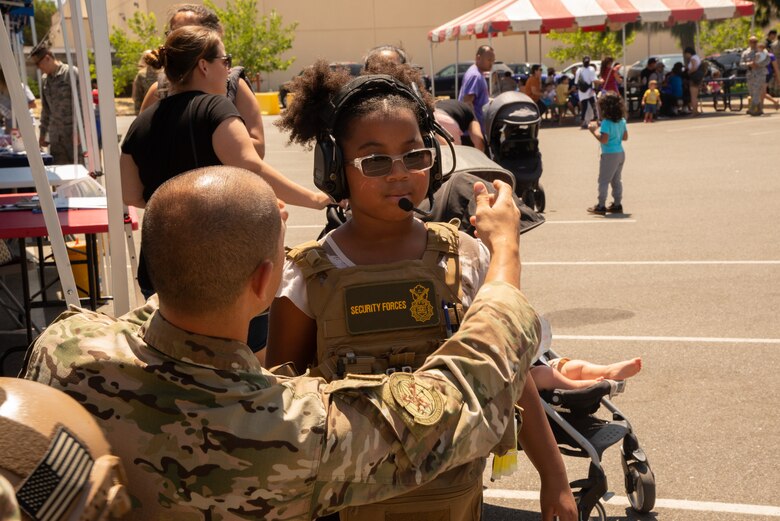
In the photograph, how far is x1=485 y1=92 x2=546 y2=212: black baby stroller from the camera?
11.0 m

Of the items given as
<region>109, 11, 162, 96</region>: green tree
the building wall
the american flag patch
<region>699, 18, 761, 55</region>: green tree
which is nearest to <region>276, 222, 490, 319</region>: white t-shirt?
the american flag patch

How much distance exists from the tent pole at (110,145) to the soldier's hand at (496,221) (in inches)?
75.5

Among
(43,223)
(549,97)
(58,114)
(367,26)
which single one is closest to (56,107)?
(58,114)

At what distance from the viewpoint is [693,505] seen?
432 centimetres

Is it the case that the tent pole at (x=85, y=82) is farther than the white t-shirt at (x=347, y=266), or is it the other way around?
the tent pole at (x=85, y=82)

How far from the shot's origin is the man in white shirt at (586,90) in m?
26.1

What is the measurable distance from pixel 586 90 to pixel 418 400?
85.1ft

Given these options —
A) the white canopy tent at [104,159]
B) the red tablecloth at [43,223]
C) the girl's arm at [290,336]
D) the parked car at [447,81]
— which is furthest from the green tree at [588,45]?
the girl's arm at [290,336]

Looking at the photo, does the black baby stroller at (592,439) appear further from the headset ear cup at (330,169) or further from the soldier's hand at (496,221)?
the soldier's hand at (496,221)

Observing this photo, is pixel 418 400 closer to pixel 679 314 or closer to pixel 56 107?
pixel 679 314

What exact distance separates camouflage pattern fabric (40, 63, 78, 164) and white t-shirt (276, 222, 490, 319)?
1098 cm

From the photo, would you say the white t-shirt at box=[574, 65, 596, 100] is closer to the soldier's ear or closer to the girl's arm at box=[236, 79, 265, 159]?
the girl's arm at box=[236, 79, 265, 159]

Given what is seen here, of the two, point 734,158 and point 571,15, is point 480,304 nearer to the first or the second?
point 734,158

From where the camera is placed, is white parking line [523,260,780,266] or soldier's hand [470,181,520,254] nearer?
soldier's hand [470,181,520,254]
